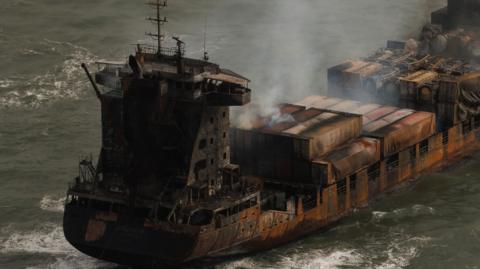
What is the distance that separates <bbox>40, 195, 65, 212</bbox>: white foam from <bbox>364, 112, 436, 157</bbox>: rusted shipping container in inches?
827

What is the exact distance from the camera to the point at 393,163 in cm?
7162

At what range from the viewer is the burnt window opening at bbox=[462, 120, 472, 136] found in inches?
3169

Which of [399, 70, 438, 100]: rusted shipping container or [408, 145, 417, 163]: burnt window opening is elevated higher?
[399, 70, 438, 100]: rusted shipping container

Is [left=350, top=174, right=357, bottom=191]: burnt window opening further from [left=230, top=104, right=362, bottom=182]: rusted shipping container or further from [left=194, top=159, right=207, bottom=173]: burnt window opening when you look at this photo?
[left=194, top=159, right=207, bottom=173]: burnt window opening

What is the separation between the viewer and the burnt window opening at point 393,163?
71250 millimetres

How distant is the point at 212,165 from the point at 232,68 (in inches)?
1549

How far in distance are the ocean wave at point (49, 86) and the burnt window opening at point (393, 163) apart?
31.0 metres

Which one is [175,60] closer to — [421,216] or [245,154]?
[245,154]

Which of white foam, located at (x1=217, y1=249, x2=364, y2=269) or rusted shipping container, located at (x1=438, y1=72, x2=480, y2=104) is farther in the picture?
rusted shipping container, located at (x1=438, y1=72, x2=480, y2=104)

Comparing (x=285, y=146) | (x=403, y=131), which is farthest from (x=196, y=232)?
(x=403, y=131)

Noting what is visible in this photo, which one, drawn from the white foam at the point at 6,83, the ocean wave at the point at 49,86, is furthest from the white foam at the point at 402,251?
the white foam at the point at 6,83

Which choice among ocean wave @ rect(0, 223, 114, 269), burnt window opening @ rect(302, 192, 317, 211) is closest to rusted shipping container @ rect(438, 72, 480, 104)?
burnt window opening @ rect(302, 192, 317, 211)

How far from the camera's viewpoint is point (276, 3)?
383 ft

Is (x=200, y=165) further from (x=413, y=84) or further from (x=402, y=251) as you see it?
(x=413, y=84)
